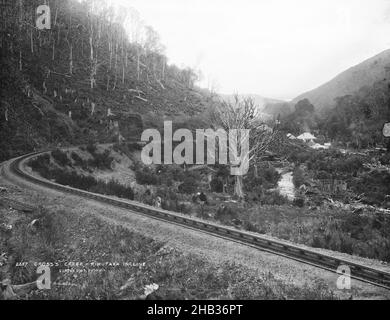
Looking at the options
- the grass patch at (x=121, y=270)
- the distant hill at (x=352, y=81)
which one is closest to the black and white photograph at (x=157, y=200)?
the grass patch at (x=121, y=270)

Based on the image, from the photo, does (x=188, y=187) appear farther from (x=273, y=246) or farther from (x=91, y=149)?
(x=273, y=246)

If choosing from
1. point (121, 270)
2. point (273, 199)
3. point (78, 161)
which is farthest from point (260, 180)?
point (121, 270)

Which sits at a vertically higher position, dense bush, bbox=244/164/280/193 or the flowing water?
dense bush, bbox=244/164/280/193

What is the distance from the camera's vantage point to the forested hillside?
1523 inches

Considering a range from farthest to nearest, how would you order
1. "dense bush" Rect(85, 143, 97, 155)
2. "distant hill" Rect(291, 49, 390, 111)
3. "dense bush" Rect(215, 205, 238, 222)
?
"distant hill" Rect(291, 49, 390, 111) → "dense bush" Rect(85, 143, 97, 155) → "dense bush" Rect(215, 205, 238, 222)

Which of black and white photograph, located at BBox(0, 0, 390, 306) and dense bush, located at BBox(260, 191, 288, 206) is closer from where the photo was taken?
black and white photograph, located at BBox(0, 0, 390, 306)

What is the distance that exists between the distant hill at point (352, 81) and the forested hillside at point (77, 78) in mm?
73361

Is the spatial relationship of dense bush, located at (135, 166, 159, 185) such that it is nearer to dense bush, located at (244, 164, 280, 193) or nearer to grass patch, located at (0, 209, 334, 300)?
dense bush, located at (244, 164, 280, 193)

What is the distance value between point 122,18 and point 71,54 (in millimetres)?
26867

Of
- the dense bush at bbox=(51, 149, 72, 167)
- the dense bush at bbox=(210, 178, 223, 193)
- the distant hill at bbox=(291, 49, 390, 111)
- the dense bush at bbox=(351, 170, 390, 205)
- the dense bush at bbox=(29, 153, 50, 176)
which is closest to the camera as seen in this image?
the dense bush at bbox=(351, 170, 390, 205)

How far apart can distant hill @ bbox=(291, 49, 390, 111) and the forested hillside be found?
7336 cm

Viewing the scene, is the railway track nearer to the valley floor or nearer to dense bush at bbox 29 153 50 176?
the valley floor

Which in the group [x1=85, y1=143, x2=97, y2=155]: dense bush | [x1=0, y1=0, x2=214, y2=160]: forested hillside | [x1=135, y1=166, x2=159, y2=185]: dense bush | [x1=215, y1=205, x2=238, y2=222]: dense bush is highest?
[x1=0, y1=0, x2=214, y2=160]: forested hillside

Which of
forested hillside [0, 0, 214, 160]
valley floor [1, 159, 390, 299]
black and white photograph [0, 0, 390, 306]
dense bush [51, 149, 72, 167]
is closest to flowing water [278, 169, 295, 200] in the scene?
black and white photograph [0, 0, 390, 306]
